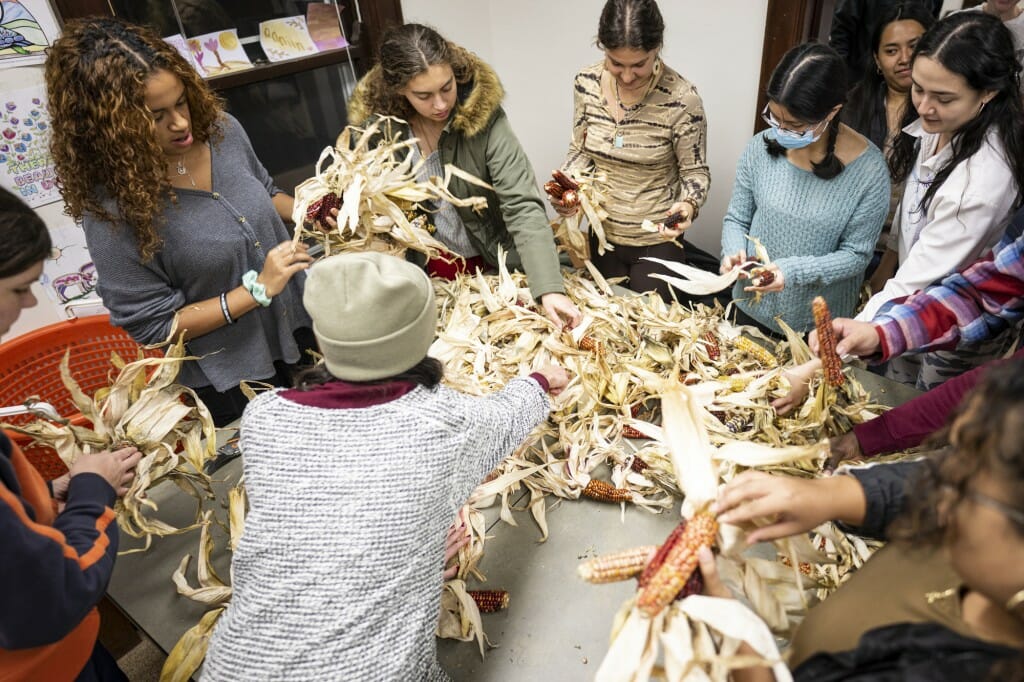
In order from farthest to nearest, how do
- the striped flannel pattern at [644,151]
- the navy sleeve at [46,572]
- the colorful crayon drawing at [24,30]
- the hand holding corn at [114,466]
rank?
the striped flannel pattern at [644,151] → the colorful crayon drawing at [24,30] → the hand holding corn at [114,466] → the navy sleeve at [46,572]

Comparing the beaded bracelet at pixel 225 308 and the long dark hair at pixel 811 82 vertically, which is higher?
the long dark hair at pixel 811 82

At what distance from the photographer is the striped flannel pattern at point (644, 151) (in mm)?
2303

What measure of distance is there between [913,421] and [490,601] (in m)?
0.93

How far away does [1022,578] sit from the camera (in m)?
0.55

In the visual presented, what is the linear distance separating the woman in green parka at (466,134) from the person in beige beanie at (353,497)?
0.86 meters

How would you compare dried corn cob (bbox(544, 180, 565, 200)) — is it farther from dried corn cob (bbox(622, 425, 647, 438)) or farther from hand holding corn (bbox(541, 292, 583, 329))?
dried corn cob (bbox(622, 425, 647, 438))

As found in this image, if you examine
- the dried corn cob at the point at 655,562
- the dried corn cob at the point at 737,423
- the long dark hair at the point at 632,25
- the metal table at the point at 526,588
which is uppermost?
the long dark hair at the point at 632,25

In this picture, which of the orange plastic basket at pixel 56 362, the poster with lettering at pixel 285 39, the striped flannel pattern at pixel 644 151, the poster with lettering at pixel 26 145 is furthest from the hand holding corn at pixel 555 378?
the poster with lettering at pixel 285 39

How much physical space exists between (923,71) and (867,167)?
296 mm

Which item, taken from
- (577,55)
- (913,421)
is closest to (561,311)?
(913,421)

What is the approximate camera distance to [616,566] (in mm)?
855

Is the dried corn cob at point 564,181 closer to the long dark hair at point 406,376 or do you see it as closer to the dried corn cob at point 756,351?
the dried corn cob at point 756,351

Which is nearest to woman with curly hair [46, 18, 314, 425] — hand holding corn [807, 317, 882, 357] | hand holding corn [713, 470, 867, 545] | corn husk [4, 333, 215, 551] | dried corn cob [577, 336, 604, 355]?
corn husk [4, 333, 215, 551]

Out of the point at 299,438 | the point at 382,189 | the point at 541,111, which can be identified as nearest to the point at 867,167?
the point at 382,189
